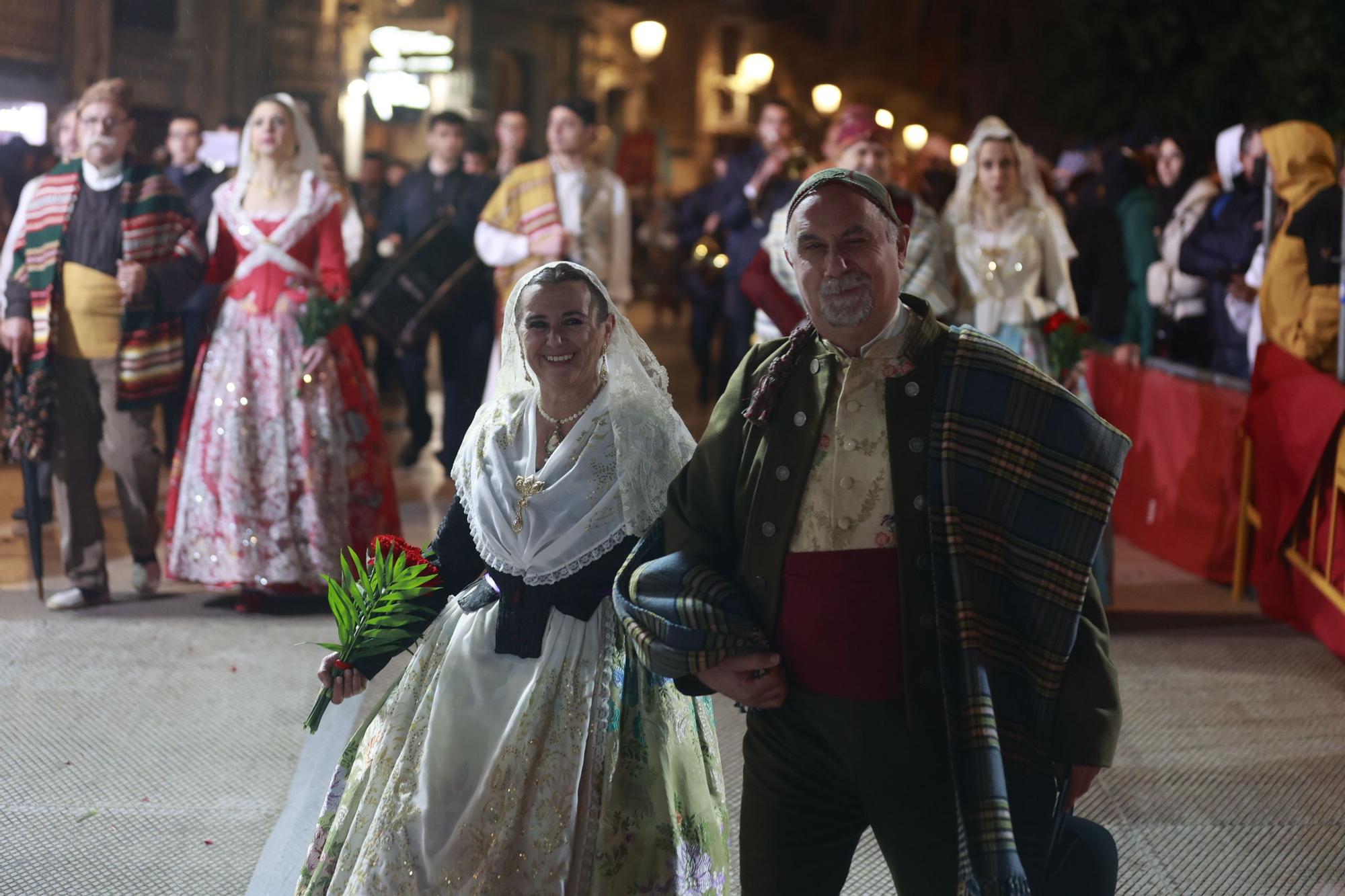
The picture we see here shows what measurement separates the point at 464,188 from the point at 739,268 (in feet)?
6.21

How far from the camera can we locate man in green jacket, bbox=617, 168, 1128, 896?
245 cm

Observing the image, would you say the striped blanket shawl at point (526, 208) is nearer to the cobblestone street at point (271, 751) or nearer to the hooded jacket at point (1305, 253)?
the cobblestone street at point (271, 751)

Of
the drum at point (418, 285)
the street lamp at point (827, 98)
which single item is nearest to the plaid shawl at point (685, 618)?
the drum at point (418, 285)

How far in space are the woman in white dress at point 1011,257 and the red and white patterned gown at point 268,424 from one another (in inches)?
104

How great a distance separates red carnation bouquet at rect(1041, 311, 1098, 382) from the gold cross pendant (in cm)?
325

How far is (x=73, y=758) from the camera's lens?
482 centimetres

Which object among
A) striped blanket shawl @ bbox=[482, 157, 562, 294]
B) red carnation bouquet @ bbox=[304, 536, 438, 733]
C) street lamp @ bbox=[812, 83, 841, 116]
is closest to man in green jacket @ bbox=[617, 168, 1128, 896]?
red carnation bouquet @ bbox=[304, 536, 438, 733]

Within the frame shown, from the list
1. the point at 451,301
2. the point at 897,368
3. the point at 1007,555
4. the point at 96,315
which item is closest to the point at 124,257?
the point at 96,315

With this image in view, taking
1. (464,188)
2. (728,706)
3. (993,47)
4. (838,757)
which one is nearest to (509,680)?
(838,757)

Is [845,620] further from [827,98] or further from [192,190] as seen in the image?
[827,98]

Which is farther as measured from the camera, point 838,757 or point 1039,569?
point 838,757

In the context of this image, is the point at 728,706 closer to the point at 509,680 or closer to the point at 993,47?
the point at 509,680

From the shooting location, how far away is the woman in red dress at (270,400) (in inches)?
249

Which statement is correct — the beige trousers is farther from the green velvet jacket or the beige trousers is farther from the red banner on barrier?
the red banner on barrier
